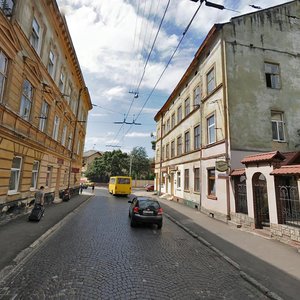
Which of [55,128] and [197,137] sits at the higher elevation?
[55,128]

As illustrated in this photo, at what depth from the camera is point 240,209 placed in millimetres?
12625

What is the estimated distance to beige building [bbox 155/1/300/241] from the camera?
1377 centimetres

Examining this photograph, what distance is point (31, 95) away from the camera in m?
12.8

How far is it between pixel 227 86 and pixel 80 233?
11873 millimetres

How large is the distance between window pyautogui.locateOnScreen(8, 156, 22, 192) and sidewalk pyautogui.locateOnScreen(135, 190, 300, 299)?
898 centimetres

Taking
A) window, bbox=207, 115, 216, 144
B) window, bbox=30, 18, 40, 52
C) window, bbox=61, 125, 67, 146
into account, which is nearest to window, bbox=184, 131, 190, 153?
window, bbox=207, 115, 216, 144

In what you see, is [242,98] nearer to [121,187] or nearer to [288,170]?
[288,170]

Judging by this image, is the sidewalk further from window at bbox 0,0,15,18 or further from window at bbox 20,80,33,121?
window at bbox 0,0,15,18

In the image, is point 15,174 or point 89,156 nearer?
point 15,174

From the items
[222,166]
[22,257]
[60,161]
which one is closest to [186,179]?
[222,166]

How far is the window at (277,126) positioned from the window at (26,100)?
15.0m

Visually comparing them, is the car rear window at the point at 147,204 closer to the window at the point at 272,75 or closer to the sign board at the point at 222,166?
the sign board at the point at 222,166

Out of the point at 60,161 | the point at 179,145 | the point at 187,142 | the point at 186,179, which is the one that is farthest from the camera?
the point at 179,145

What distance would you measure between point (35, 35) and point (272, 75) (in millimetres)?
15401
